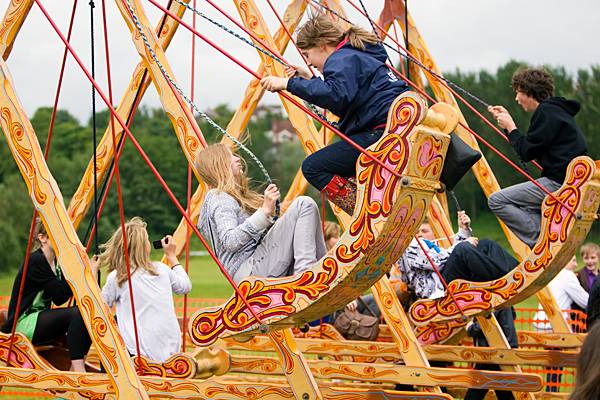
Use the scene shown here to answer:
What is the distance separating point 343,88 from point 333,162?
21.5 inches

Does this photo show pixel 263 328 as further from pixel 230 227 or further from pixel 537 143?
pixel 537 143

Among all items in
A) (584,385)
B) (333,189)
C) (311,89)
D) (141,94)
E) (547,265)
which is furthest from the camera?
(141,94)

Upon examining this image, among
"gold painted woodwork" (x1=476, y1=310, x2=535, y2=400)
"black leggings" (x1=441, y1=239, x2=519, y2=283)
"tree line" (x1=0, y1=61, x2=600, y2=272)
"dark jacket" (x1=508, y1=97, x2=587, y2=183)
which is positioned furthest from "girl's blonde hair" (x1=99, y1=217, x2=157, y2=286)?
"tree line" (x1=0, y1=61, x2=600, y2=272)

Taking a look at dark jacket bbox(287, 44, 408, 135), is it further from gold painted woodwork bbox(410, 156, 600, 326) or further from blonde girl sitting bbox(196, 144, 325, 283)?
gold painted woodwork bbox(410, 156, 600, 326)

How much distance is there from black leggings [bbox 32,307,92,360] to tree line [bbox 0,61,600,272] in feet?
90.1

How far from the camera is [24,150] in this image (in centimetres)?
748

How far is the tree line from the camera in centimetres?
4338

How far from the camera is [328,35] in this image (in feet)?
21.8

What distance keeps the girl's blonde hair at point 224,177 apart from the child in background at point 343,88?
1.55 ft

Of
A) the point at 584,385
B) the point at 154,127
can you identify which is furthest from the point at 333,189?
the point at 154,127

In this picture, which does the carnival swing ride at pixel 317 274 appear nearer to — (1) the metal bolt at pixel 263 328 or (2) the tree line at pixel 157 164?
(1) the metal bolt at pixel 263 328

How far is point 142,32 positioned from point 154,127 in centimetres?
5971

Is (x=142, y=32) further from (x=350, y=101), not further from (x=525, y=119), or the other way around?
(x=525, y=119)

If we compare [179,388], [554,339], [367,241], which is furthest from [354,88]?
[554,339]
